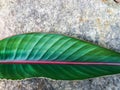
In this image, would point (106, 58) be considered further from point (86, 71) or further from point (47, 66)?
point (47, 66)

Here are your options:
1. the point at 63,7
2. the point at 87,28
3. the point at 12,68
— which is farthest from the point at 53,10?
the point at 12,68

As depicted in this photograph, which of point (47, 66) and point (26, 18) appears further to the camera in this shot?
point (26, 18)

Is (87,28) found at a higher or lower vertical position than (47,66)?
higher
